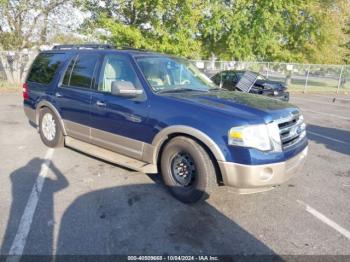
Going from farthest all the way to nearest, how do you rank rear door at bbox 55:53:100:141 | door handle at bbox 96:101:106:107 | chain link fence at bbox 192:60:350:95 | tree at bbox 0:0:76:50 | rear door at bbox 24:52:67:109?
chain link fence at bbox 192:60:350:95
tree at bbox 0:0:76:50
rear door at bbox 24:52:67:109
rear door at bbox 55:53:100:141
door handle at bbox 96:101:106:107

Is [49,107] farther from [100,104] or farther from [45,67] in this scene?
[100,104]

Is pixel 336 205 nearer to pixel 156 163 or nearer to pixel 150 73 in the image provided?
pixel 156 163

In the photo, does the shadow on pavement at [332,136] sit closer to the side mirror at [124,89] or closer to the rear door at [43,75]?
the side mirror at [124,89]

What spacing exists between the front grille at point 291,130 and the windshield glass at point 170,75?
4.49 ft

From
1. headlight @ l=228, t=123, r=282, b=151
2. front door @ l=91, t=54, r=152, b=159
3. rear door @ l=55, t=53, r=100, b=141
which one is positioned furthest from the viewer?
rear door @ l=55, t=53, r=100, b=141

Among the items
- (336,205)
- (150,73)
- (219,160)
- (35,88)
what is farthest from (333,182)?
(35,88)

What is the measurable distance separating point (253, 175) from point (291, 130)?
89cm

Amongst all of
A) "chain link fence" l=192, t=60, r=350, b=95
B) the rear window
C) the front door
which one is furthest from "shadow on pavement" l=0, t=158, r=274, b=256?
"chain link fence" l=192, t=60, r=350, b=95

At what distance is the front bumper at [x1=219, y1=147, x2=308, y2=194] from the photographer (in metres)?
3.27

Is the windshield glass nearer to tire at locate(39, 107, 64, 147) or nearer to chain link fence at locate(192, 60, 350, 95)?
tire at locate(39, 107, 64, 147)

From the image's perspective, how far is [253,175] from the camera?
3268mm

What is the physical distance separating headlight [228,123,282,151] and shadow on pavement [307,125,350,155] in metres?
3.83

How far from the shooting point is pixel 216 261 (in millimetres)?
2752

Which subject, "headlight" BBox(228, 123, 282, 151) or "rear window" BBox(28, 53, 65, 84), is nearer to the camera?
"headlight" BBox(228, 123, 282, 151)
